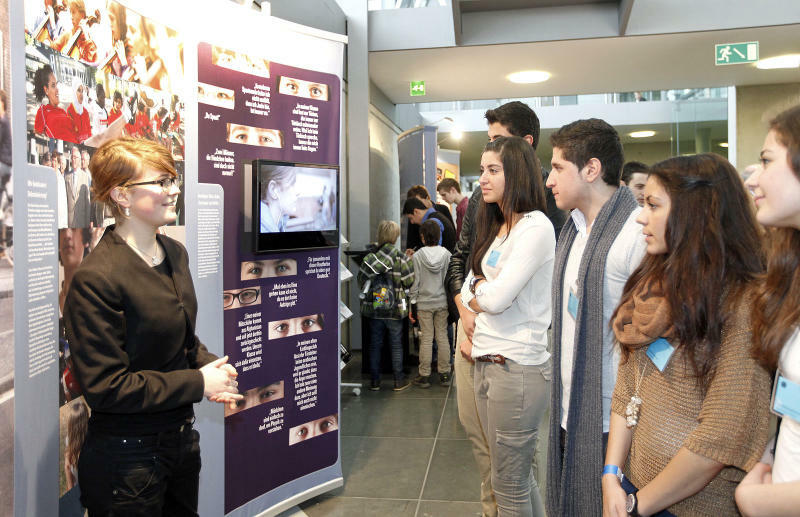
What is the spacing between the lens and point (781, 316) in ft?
3.46

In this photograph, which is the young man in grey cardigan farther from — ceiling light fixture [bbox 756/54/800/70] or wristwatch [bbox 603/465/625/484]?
ceiling light fixture [bbox 756/54/800/70]

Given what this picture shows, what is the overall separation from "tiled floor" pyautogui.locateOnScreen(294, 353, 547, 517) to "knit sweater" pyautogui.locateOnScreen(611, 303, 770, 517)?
1.93 meters

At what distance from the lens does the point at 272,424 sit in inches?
112

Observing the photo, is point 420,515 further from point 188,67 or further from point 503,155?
point 188,67

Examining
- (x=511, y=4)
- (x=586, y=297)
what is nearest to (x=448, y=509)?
(x=586, y=297)

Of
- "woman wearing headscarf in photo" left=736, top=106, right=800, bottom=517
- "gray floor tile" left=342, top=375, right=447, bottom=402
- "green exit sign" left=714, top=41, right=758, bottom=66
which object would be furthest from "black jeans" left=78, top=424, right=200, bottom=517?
"green exit sign" left=714, top=41, right=758, bottom=66

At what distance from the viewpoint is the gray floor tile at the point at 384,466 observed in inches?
131

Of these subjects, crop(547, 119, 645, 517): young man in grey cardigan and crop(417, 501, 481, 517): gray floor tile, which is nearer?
crop(547, 119, 645, 517): young man in grey cardigan

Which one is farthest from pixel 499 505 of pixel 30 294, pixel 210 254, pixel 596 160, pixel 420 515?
pixel 30 294

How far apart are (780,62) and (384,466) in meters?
6.32

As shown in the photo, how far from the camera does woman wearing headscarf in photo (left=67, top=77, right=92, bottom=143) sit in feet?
5.96

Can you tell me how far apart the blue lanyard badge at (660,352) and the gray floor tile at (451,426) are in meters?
3.00

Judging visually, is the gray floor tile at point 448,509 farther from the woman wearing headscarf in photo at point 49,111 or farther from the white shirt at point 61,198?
the woman wearing headscarf in photo at point 49,111

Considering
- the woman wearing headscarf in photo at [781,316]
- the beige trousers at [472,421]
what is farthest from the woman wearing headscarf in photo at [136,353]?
the woman wearing headscarf in photo at [781,316]
